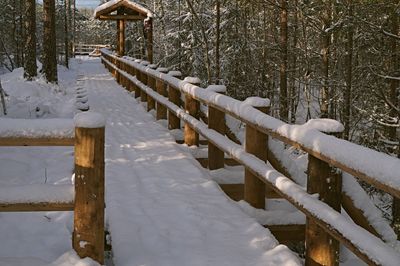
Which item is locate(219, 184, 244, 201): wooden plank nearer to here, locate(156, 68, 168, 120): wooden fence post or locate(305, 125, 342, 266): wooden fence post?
locate(305, 125, 342, 266): wooden fence post

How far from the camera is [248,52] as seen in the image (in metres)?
26.2

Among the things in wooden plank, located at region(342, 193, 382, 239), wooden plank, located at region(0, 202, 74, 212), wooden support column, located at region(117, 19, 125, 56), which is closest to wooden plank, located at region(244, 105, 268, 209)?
wooden plank, located at region(342, 193, 382, 239)

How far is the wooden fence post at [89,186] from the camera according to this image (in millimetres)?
3482

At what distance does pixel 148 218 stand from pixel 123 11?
70.4 feet

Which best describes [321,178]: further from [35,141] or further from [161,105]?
[161,105]

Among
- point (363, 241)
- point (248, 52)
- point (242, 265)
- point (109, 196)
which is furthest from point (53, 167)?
point (248, 52)

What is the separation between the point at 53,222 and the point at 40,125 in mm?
1585

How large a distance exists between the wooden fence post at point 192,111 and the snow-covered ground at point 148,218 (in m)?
0.26

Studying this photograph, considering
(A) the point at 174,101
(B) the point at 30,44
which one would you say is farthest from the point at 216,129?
(B) the point at 30,44

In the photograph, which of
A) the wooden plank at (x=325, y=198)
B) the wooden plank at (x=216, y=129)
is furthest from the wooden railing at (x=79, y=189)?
the wooden plank at (x=216, y=129)

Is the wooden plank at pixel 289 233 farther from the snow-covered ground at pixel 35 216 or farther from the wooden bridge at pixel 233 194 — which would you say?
the snow-covered ground at pixel 35 216

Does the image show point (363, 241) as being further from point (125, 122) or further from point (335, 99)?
point (335, 99)

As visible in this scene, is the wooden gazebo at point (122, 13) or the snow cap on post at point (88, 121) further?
the wooden gazebo at point (122, 13)

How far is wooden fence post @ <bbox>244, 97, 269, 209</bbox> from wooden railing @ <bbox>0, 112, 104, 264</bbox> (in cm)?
189
